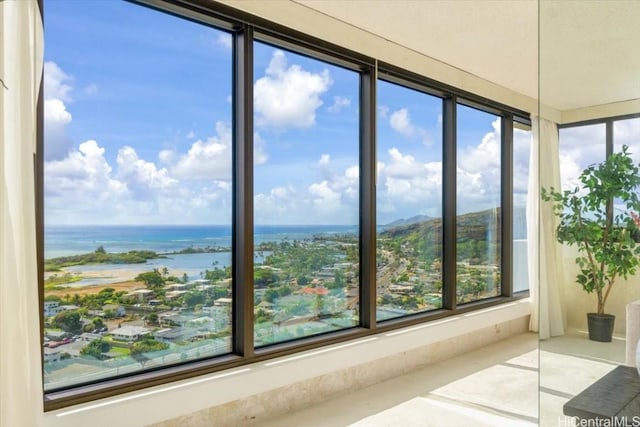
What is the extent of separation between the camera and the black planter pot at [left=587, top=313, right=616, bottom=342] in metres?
2.06

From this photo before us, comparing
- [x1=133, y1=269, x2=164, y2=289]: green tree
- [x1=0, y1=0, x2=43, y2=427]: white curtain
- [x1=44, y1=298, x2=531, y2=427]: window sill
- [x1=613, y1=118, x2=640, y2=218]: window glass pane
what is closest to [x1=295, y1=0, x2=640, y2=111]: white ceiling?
[x1=613, y1=118, x2=640, y2=218]: window glass pane

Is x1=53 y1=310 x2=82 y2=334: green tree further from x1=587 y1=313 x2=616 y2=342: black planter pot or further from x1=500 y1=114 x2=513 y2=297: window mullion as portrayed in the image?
x1=500 y1=114 x2=513 y2=297: window mullion

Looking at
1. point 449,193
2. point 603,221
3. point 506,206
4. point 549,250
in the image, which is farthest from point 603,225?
point 506,206

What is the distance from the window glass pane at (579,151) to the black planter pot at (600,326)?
566mm

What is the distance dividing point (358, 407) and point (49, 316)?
1994 mm

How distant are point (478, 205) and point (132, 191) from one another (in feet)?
12.1

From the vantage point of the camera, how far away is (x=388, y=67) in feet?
13.3

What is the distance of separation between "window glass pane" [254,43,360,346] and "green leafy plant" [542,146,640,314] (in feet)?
5.86

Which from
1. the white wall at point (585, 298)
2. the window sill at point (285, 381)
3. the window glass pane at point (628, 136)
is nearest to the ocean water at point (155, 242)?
the window sill at point (285, 381)

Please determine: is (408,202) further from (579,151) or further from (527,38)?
(579,151)

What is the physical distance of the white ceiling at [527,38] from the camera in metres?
2.04

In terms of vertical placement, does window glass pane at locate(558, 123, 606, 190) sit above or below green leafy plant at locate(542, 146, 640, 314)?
above

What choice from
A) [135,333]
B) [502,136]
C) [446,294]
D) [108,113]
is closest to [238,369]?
[135,333]

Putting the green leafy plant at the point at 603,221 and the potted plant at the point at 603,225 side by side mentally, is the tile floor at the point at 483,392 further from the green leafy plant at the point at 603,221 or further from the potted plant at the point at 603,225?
the green leafy plant at the point at 603,221
